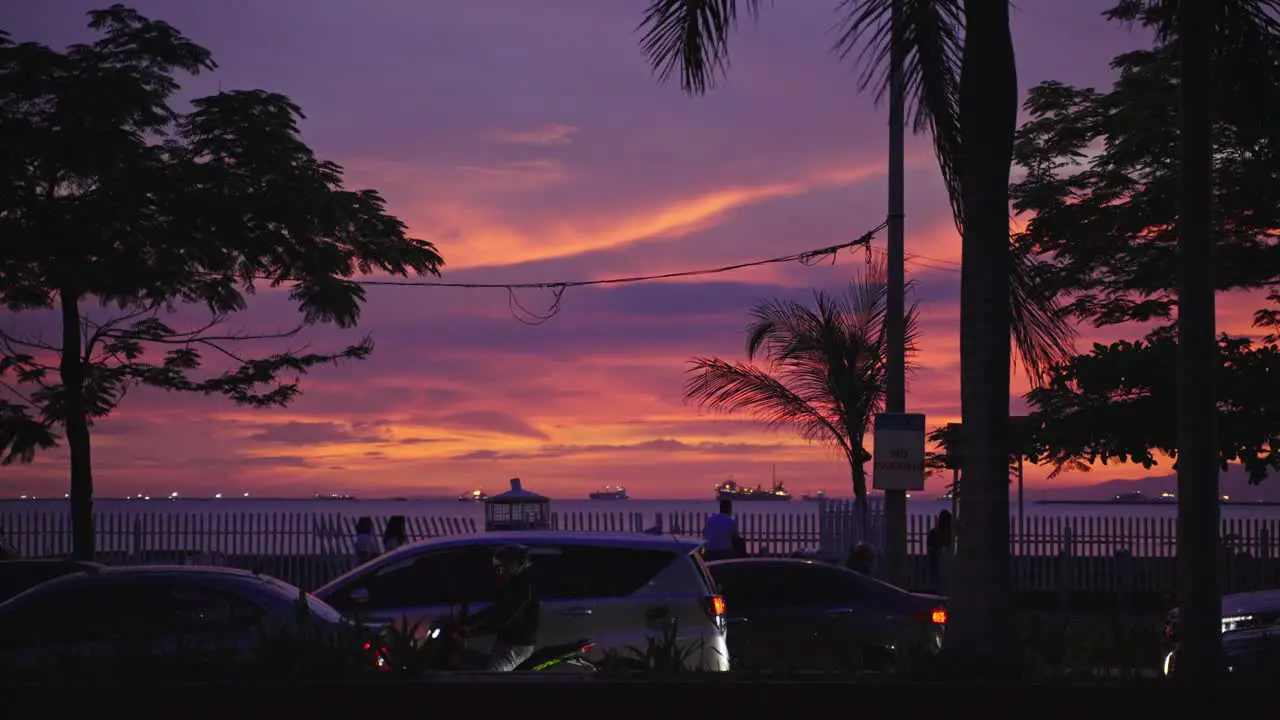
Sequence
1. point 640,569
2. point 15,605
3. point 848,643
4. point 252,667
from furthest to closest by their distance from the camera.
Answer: point 848,643, point 640,569, point 15,605, point 252,667

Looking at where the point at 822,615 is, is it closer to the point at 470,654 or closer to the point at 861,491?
the point at 470,654

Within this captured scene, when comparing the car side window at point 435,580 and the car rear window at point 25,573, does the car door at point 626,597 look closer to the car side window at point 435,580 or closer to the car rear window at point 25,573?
the car side window at point 435,580

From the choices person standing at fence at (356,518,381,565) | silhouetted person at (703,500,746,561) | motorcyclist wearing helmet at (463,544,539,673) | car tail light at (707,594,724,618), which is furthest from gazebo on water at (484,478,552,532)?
motorcyclist wearing helmet at (463,544,539,673)

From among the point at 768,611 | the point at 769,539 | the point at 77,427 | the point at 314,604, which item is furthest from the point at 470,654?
the point at 769,539

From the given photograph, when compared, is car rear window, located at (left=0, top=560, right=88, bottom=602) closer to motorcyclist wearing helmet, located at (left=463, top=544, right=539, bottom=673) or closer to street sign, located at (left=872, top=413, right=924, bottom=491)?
motorcyclist wearing helmet, located at (left=463, top=544, right=539, bottom=673)

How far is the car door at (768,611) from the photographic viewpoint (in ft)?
50.6

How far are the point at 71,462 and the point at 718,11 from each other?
18.8m

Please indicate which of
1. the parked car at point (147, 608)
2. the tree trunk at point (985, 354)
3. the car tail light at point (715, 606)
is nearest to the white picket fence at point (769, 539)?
the car tail light at point (715, 606)

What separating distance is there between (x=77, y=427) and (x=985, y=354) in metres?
19.6

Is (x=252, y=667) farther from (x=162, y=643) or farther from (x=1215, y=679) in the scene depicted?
(x=1215, y=679)

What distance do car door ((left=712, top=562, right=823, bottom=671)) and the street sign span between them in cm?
368

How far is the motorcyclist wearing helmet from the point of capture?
36.2ft

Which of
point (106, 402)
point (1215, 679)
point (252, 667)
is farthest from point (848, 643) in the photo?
point (106, 402)

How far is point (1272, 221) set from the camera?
24547mm
